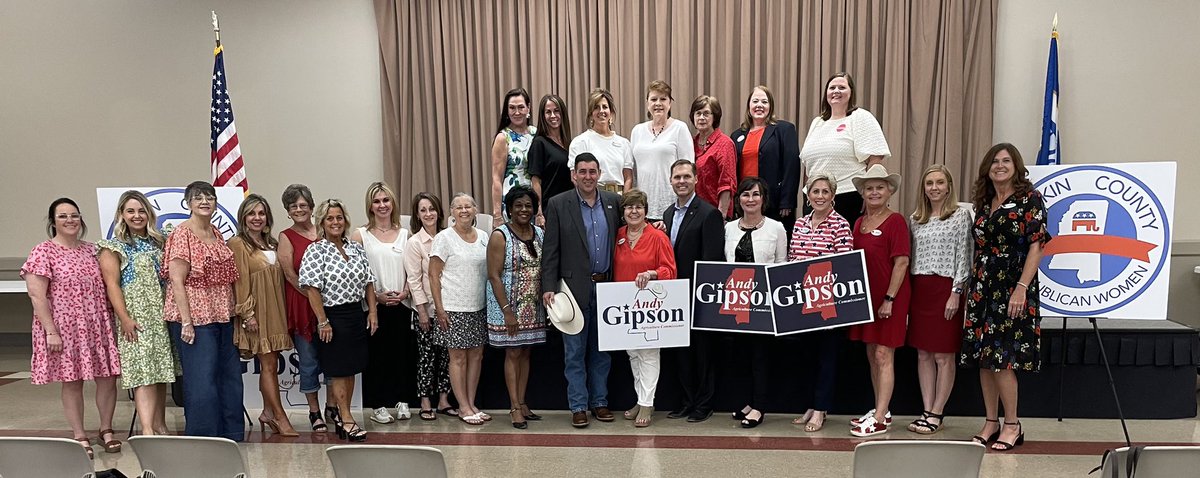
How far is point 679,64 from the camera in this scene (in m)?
7.57

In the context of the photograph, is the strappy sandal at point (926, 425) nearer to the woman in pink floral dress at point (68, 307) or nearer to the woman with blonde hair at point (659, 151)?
the woman with blonde hair at point (659, 151)

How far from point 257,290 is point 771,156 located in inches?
136

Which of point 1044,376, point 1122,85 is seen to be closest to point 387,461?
point 1044,376

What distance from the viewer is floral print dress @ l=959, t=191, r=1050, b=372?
413 centimetres

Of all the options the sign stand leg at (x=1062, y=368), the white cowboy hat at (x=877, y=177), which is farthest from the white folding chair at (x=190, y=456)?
the sign stand leg at (x=1062, y=368)

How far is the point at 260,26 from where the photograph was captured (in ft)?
27.6

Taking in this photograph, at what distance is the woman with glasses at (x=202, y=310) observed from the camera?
4375 millimetres

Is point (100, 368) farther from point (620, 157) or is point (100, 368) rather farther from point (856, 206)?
point (856, 206)

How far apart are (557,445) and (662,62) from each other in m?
4.33

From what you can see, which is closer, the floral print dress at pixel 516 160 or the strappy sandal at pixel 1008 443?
the strappy sandal at pixel 1008 443

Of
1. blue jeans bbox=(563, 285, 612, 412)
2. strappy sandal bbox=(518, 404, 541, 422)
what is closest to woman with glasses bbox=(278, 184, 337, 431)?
strappy sandal bbox=(518, 404, 541, 422)

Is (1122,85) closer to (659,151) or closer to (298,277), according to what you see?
(659,151)

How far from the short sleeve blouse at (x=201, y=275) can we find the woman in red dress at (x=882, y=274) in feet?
12.3

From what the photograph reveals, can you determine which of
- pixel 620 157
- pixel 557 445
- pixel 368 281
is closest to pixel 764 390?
pixel 557 445
